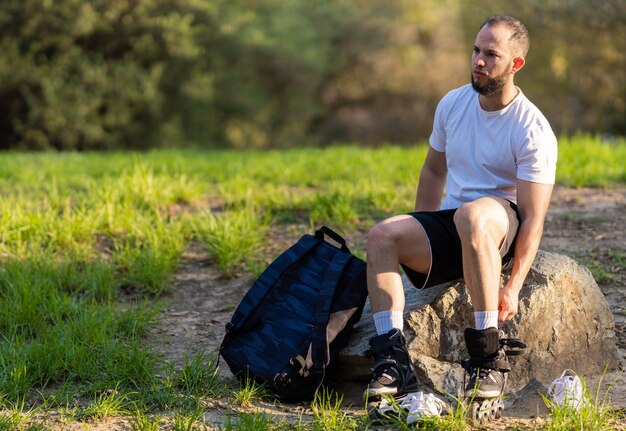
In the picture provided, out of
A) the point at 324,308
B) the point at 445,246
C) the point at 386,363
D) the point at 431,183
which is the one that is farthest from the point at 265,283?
the point at 431,183

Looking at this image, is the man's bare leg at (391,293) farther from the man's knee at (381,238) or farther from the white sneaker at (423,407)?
the white sneaker at (423,407)

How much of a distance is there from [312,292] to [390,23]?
24487 millimetres

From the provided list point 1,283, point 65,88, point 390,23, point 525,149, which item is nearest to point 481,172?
point 525,149

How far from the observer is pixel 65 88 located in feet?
66.2

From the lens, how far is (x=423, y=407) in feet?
11.3

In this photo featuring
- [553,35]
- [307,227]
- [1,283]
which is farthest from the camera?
[553,35]

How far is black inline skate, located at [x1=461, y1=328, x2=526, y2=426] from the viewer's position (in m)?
3.56

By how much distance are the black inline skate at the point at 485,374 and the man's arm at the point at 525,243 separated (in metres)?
0.15

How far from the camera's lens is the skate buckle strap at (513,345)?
381cm

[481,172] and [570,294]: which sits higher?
[481,172]

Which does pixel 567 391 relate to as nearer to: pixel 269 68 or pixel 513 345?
pixel 513 345

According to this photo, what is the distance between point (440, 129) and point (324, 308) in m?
1.16

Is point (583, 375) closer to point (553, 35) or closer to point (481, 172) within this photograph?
point (481, 172)

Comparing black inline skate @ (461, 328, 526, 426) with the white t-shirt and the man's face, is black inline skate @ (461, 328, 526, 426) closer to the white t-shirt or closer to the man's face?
the white t-shirt
